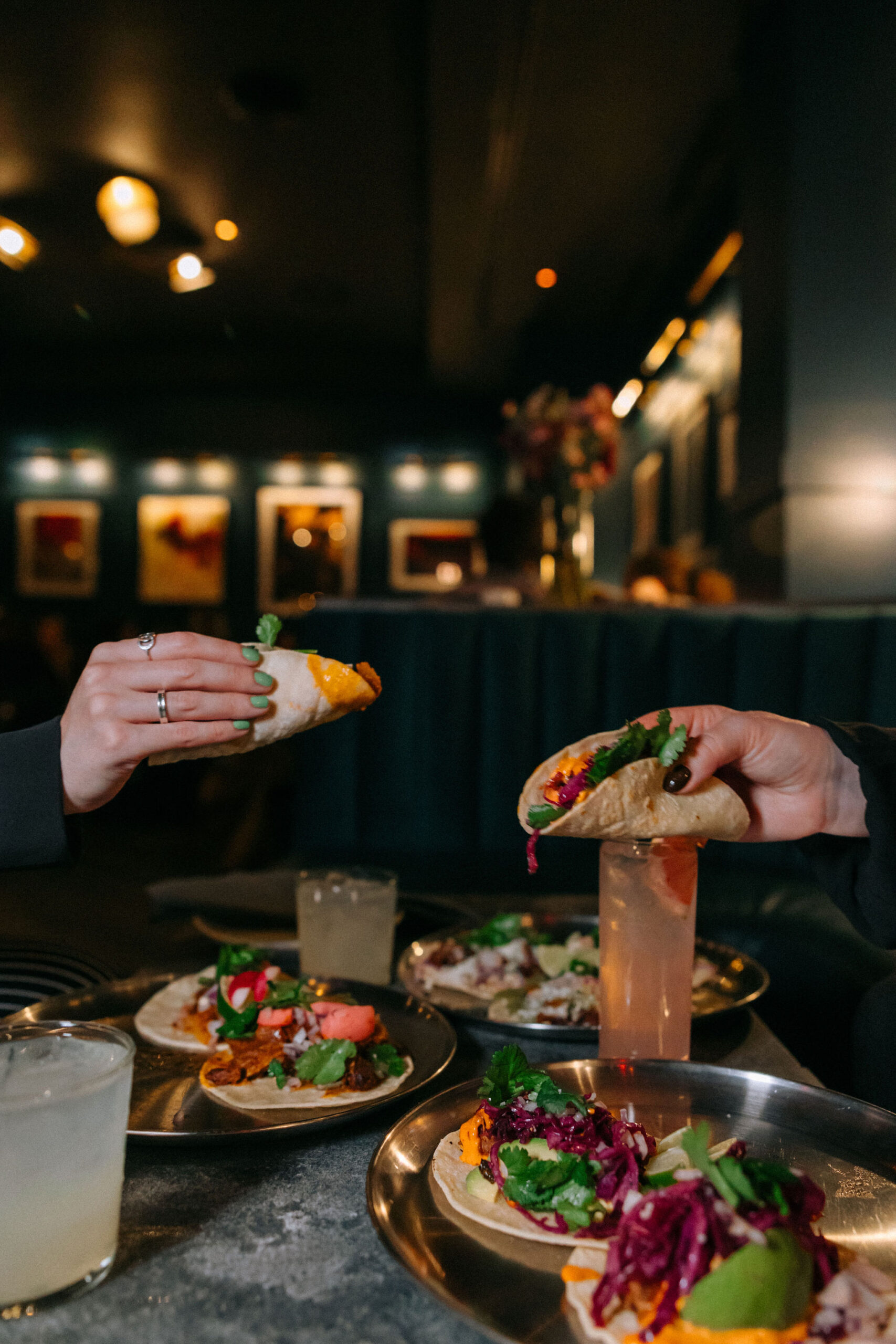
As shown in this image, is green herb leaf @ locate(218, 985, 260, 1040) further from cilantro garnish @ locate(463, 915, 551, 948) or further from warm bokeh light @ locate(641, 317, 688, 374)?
warm bokeh light @ locate(641, 317, 688, 374)

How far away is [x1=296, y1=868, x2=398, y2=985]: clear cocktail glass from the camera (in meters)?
1.26

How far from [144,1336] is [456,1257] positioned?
0.69 feet

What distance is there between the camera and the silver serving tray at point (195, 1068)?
77 centimetres

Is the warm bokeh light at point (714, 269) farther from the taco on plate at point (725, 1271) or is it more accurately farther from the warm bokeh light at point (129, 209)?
the taco on plate at point (725, 1271)

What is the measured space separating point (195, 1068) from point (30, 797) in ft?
1.08

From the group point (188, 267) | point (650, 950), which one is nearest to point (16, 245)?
point (188, 267)

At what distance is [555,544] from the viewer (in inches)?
136

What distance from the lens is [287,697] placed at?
975mm

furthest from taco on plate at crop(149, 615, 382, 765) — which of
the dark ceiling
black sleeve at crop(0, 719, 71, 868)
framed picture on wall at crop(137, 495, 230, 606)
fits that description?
framed picture on wall at crop(137, 495, 230, 606)

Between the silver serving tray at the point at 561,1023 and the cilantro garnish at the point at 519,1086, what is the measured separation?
0.73ft

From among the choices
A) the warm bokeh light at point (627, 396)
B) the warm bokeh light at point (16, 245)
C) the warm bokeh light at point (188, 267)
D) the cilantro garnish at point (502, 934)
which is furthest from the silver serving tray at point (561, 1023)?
the warm bokeh light at point (627, 396)

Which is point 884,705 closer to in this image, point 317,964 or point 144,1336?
point 317,964

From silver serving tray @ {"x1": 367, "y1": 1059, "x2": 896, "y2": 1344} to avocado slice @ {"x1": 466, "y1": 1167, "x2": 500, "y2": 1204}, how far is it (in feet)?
0.07

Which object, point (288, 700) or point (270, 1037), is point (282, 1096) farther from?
point (288, 700)
